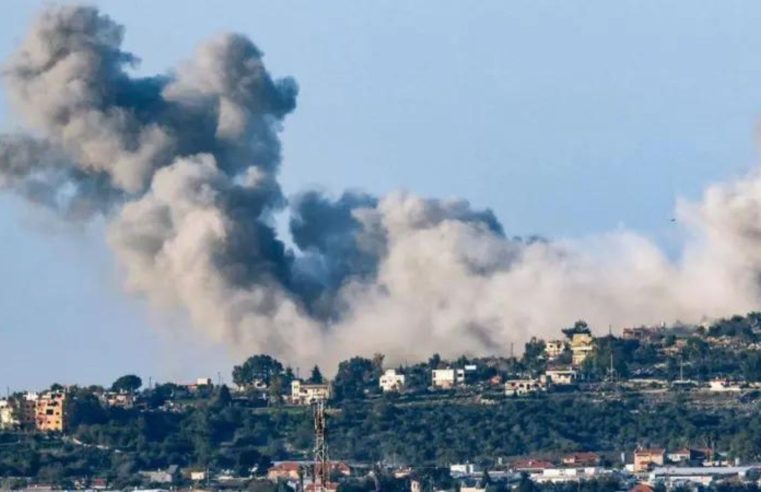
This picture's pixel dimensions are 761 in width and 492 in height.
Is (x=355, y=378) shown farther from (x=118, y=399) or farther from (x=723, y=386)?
(x=723, y=386)

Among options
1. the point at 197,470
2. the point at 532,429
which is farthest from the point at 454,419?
the point at 197,470

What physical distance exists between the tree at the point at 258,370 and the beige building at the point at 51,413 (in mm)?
6024

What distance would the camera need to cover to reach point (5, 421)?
119 metres

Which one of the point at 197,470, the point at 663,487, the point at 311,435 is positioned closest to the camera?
the point at 663,487

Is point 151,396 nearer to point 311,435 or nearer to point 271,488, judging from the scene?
point 311,435

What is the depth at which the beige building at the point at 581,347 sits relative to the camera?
124m

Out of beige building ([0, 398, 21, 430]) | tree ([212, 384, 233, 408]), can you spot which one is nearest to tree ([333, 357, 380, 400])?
tree ([212, 384, 233, 408])

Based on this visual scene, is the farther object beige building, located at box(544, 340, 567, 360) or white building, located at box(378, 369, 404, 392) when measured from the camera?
beige building, located at box(544, 340, 567, 360)

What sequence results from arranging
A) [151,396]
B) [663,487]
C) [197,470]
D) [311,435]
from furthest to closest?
1. [151,396]
2. [311,435]
3. [197,470]
4. [663,487]

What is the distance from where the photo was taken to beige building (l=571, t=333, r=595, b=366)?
123500 millimetres

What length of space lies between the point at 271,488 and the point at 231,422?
53.9ft

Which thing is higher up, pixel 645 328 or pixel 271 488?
pixel 645 328

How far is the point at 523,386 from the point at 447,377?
2.83 metres

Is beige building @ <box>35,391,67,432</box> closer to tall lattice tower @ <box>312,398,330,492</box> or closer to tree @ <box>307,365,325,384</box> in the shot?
tree @ <box>307,365,325,384</box>
